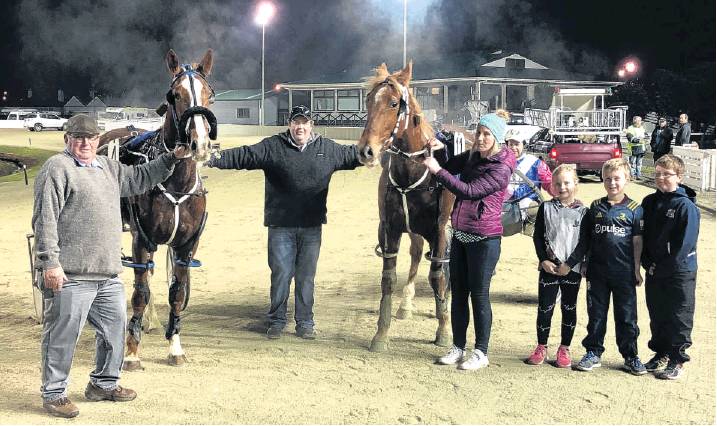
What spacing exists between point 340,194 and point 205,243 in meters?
6.69

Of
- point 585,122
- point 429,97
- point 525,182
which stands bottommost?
point 525,182

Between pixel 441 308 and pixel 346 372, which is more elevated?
pixel 441 308

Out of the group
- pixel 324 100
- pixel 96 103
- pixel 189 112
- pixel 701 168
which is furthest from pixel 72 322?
pixel 96 103

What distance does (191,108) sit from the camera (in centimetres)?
568

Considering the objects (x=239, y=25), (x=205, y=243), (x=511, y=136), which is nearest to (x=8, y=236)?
(x=205, y=243)

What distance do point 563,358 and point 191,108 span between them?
353 centimetres

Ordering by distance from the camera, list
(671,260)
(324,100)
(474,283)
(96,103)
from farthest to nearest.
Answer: (96,103), (324,100), (474,283), (671,260)

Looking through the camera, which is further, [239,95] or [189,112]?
[239,95]

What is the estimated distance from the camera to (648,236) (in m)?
5.80

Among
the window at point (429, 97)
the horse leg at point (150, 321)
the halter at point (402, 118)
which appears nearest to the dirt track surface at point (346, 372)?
the horse leg at point (150, 321)

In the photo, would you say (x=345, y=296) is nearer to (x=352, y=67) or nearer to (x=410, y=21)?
(x=352, y=67)

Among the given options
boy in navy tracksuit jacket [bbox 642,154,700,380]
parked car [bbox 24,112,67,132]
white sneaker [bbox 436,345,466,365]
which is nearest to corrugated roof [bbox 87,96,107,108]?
parked car [bbox 24,112,67,132]

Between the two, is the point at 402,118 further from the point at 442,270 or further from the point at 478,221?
the point at 442,270

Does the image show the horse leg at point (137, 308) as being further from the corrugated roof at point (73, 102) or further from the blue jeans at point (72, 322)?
the corrugated roof at point (73, 102)
